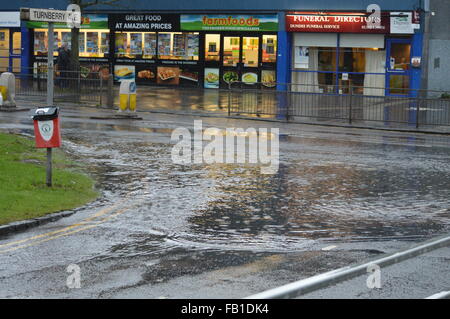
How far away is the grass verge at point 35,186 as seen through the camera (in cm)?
1123

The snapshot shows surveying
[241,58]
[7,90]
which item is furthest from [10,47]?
[7,90]

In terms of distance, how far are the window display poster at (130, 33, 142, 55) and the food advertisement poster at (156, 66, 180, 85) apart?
1591mm

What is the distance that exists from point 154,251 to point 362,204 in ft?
14.3

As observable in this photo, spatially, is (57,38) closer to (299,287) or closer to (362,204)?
(362,204)

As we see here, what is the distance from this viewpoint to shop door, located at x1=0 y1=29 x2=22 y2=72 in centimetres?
4694

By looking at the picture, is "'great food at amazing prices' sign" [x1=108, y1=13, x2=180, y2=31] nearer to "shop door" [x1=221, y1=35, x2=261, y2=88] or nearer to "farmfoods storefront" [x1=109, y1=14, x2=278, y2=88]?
"farmfoods storefront" [x1=109, y1=14, x2=278, y2=88]

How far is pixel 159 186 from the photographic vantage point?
548 inches

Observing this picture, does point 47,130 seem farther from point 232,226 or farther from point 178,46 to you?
point 178,46

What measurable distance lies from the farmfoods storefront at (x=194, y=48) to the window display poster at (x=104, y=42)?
0.47 meters

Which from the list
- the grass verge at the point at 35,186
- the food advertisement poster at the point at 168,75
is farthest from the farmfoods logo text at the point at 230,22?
the grass verge at the point at 35,186

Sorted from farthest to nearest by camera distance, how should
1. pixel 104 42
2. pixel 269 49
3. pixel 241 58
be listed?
pixel 104 42
pixel 241 58
pixel 269 49

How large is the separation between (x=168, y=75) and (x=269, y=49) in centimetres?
570

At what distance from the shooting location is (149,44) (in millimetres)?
42781
